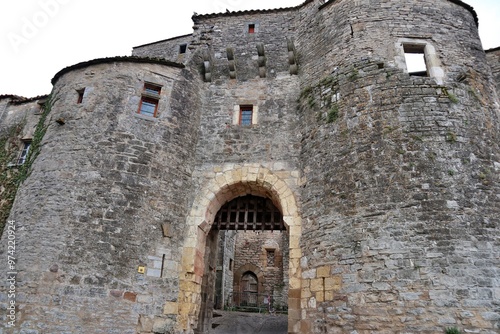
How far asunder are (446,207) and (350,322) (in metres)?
2.41

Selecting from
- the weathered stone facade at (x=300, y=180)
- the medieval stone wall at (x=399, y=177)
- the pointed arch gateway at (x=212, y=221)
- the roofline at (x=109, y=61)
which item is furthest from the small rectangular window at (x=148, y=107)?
the medieval stone wall at (x=399, y=177)

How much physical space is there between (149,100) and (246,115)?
245cm

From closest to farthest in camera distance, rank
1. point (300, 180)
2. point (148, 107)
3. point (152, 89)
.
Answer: point (300, 180), point (148, 107), point (152, 89)

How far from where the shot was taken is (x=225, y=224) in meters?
8.66

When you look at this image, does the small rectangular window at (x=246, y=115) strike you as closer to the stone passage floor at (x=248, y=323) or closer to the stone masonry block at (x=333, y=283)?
the stone masonry block at (x=333, y=283)

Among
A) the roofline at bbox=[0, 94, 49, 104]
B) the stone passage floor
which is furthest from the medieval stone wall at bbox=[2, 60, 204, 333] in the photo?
the stone passage floor

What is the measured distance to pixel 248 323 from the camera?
1223 centimetres

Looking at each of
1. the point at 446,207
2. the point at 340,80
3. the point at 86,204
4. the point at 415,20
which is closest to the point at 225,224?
the point at 86,204

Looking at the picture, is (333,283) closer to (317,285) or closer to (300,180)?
(317,285)

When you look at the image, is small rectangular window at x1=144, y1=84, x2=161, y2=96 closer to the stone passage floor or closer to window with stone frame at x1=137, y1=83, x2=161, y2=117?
window with stone frame at x1=137, y1=83, x2=161, y2=117

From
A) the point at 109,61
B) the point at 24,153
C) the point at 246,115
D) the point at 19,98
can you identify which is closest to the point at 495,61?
the point at 246,115

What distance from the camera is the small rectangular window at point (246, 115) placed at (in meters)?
9.02

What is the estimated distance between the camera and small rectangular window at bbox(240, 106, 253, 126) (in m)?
9.02

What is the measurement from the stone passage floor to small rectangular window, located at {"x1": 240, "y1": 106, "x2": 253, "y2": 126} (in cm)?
637
